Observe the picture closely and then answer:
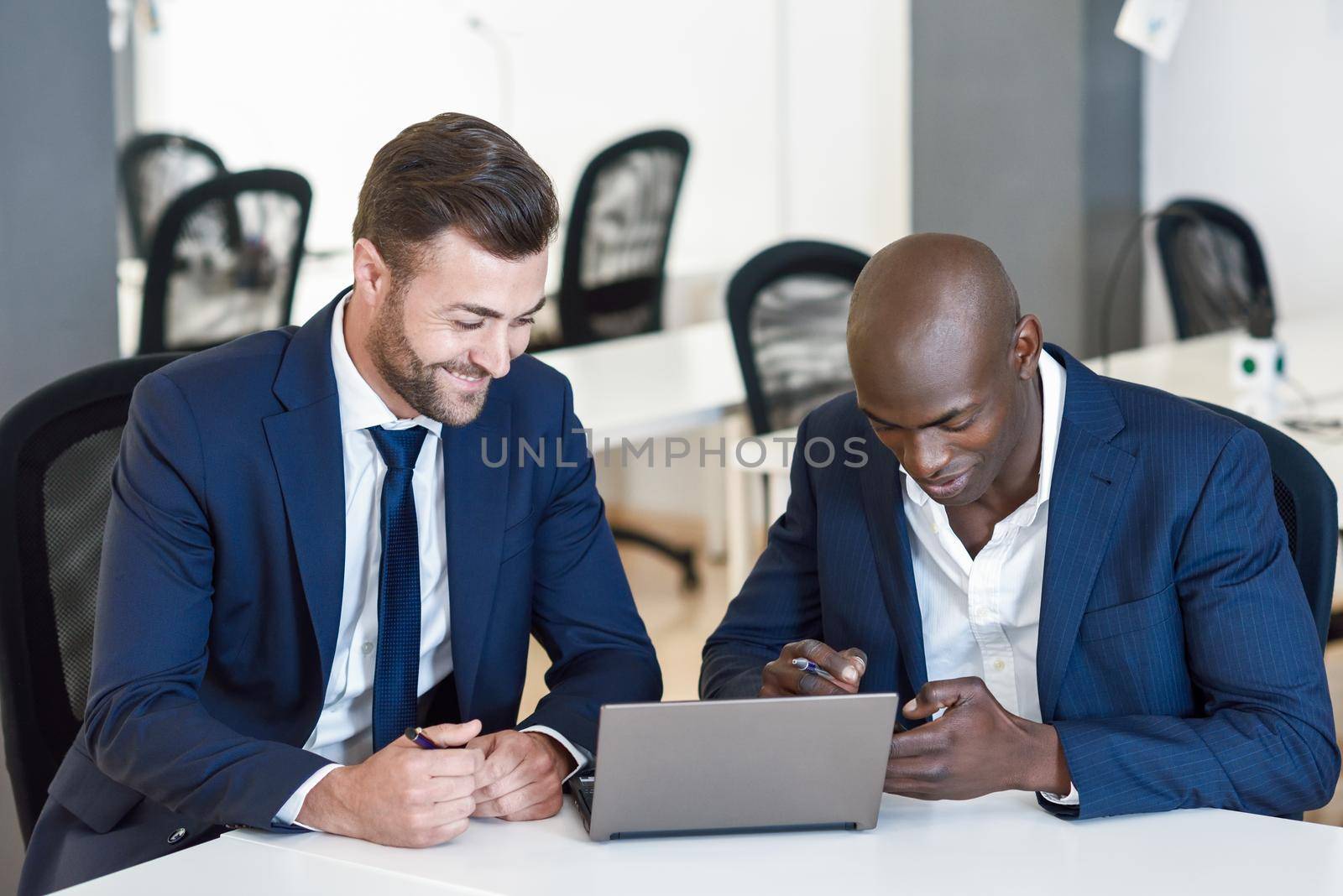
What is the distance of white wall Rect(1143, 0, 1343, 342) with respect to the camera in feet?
15.6

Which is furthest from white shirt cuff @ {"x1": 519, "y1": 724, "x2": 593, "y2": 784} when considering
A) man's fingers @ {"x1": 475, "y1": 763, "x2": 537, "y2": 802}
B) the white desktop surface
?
the white desktop surface

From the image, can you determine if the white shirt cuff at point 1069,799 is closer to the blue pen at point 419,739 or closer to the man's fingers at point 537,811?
the man's fingers at point 537,811

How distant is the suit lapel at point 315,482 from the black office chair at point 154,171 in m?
3.82

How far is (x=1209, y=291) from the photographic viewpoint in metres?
4.39

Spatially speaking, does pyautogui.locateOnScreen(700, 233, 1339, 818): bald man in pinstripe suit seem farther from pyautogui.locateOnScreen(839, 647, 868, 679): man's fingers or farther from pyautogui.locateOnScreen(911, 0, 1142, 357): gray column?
pyautogui.locateOnScreen(911, 0, 1142, 357): gray column

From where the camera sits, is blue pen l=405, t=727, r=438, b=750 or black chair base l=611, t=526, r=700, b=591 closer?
blue pen l=405, t=727, r=438, b=750

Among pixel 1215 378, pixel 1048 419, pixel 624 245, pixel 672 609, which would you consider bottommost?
pixel 672 609

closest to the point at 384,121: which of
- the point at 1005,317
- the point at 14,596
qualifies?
the point at 14,596

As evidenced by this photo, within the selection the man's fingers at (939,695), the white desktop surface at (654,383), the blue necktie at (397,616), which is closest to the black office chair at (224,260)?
the white desktop surface at (654,383)

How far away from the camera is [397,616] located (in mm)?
1707

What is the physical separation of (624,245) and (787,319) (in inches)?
67.5

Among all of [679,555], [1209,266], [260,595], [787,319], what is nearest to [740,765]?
[260,595]

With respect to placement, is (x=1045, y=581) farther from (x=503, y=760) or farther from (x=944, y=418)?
(x=503, y=760)

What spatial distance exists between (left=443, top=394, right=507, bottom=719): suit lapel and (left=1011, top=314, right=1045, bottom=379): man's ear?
→ 58cm
